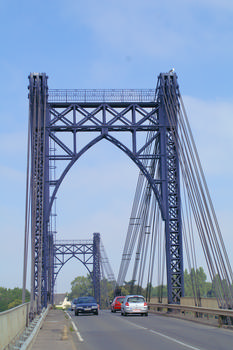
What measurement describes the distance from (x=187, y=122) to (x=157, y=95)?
675cm

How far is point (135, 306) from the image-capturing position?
32.2 m

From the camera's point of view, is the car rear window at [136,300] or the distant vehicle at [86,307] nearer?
the car rear window at [136,300]

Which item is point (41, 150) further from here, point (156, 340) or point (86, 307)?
point (156, 340)

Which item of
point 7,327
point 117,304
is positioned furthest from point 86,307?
point 7,327

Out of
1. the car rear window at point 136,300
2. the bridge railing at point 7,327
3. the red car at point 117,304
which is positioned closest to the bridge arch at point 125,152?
the car rear window at point 136,300

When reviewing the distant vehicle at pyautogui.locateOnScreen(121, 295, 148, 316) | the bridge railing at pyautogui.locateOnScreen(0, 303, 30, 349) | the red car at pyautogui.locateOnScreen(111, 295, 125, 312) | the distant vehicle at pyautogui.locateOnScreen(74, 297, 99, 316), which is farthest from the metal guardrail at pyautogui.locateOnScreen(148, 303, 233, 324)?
the bridge railing at pyautogui.locateOnScreen(0, 303, 30, 349)

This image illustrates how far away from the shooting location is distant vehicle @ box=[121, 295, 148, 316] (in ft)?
105

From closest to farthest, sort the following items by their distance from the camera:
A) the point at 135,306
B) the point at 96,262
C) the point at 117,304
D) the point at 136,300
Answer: the point at 135,306
the point at 136,300
the point at 117,304
the point at 96,262

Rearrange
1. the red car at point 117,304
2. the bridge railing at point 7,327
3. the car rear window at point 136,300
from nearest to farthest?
1. the bridge railing at point 7,327
2. the car rear window at point 136,300
3. the red car at point 117,304

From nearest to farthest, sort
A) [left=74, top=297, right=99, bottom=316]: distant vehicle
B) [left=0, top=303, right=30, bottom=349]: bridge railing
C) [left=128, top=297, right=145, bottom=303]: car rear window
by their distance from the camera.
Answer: [left=0, top=303, right=30, bottom=349]: bridge railing, [left=128, top=297, right=145, bottom=303]: car rear window, [left=74, top=297, right=99, bottom=316]: distant vehicle

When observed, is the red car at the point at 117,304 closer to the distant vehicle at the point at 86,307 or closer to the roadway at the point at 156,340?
the distant vehicle at the point at 86,307

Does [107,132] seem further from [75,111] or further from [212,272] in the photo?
[212,272]

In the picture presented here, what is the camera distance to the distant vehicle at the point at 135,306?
105ft

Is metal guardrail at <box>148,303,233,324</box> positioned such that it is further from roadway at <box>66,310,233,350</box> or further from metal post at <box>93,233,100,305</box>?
metal post at <box>93,233,100,305</box>
